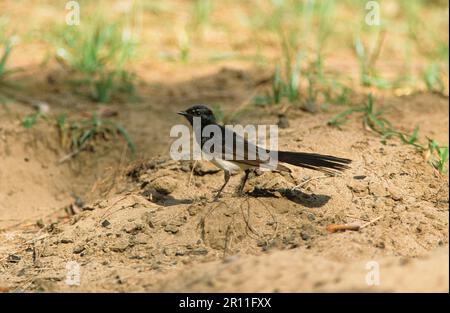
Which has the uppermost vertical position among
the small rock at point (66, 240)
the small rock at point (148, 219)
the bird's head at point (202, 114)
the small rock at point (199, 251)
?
the bird's head at point (202, 114)

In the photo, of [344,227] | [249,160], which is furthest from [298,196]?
[344,227]

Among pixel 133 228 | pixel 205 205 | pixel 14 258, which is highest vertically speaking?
pixel 205 205

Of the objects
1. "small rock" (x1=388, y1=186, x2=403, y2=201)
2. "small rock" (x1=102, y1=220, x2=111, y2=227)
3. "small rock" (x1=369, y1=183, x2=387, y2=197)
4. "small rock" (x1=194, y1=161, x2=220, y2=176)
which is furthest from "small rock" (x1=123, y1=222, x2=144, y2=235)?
"small rock" (x1=388, y1=186, x2=403, y2=201)

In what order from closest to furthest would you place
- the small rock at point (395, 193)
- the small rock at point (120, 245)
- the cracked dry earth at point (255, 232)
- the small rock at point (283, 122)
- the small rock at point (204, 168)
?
the cracked dry earth at point (255, 232) < the small rock at point (120, 245) < the small rock at point (395, 193) < the small rock at point (204, 168) < the small rock at point (283, 122)

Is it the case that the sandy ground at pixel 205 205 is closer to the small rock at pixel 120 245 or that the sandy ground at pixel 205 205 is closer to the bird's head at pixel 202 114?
the small rock at pixel 120 245

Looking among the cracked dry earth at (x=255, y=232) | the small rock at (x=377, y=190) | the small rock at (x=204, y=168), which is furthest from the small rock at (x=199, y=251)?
the small rock at (x=377, y=190)

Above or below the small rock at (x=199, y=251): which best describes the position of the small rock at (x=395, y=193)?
above

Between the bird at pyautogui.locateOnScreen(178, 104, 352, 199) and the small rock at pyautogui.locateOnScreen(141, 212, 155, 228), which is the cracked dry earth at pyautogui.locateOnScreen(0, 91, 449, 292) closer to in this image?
the small rock at pyautogui.locateOnScreen(141, 212, 155, 228)

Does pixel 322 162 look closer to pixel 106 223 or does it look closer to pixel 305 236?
pixel 305 236
